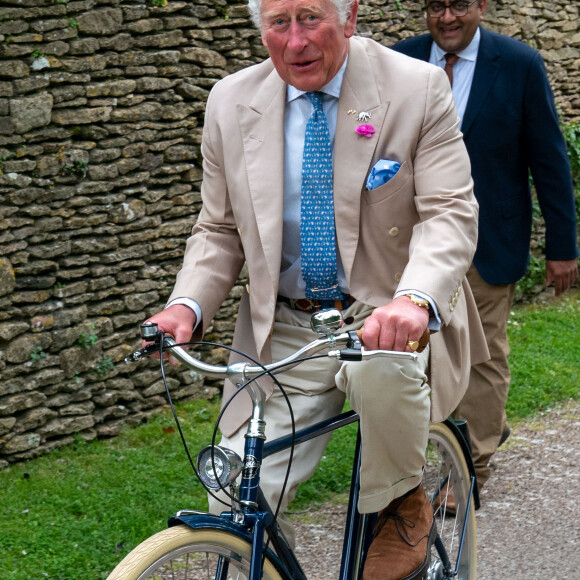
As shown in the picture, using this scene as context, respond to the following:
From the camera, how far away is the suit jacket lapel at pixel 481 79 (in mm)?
4816

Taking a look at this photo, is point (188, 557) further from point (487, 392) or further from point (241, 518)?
point (487, 392)

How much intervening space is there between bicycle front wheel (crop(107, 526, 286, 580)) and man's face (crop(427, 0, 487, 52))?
10.0ft

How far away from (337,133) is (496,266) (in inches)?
87.1

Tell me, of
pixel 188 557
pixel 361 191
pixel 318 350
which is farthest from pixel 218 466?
pixel 361 191

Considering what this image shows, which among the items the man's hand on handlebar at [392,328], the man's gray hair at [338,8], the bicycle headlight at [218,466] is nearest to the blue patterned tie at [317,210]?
the man's gray hair at [338,8]

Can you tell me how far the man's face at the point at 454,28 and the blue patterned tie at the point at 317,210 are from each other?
213 cm

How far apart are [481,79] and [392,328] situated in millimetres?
2838

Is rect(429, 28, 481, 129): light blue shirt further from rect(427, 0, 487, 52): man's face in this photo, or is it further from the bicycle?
the bicycle

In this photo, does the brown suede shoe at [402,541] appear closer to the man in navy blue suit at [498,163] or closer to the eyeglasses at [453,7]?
the man in navy blue suit at [498,163]

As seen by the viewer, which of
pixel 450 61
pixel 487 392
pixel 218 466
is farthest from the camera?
pixel 487 392

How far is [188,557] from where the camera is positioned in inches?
96.1

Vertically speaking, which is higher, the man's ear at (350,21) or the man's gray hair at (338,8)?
the man's gray hair at (338,8)

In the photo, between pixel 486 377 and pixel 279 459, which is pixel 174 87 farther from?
pixel 279 459

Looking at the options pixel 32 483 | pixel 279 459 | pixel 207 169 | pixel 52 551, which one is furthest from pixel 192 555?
pixel 32 483
